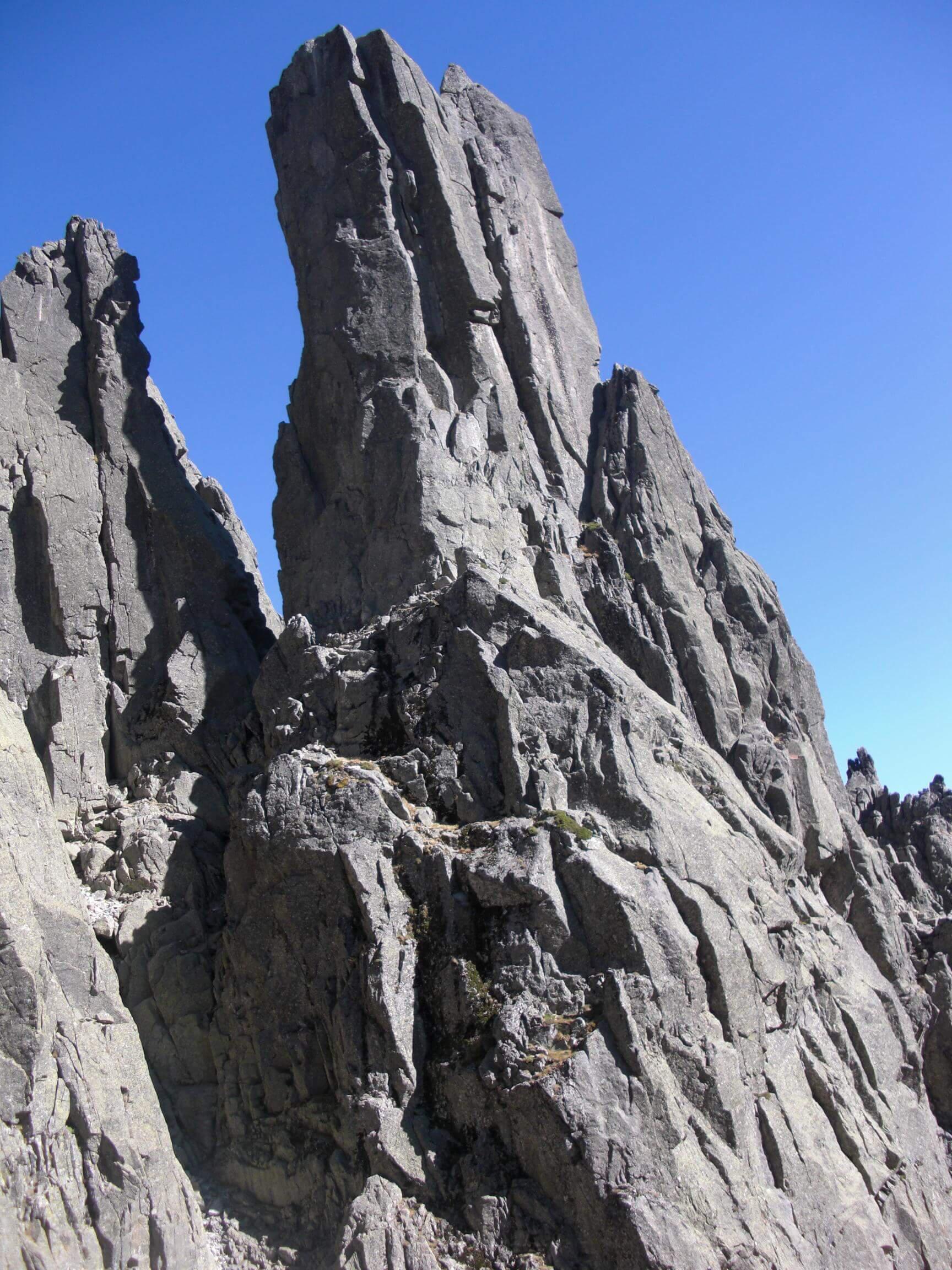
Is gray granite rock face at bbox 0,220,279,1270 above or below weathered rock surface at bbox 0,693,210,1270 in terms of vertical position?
above

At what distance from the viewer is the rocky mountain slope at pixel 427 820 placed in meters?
24.0

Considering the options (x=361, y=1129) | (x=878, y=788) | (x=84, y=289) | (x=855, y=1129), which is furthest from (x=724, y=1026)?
(x=84, y=289)

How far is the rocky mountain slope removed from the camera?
2403 cm

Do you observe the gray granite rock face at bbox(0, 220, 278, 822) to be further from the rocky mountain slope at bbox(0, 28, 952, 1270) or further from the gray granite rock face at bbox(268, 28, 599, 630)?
the gray granite rock face at bbox(268, 28, 599, 630)

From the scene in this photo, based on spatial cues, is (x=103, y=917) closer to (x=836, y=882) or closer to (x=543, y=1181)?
(x=543, y=1181)

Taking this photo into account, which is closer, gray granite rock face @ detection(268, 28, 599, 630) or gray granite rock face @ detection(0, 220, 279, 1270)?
gray granite rock face @ detection(0, 220, 279, 1270)

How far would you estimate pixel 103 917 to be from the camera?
31.1 m

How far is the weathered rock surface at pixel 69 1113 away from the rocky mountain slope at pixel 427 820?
0.09 meters

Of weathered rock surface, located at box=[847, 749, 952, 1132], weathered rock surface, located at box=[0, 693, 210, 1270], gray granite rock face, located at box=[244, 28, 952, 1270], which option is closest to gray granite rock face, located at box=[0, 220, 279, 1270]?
weathered rock surface, located at box=[0, 693, 210, 1270]

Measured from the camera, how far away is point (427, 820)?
29.2 m

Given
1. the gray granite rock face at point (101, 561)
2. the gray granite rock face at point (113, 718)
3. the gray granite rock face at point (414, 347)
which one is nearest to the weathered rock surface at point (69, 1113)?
the gray granite rock face at point (113, 718)

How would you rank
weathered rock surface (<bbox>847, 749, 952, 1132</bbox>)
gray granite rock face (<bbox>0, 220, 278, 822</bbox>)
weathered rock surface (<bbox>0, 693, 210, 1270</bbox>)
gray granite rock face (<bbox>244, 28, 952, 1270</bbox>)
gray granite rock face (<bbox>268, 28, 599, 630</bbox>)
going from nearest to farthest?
weathered rock surface (<bbox>0, 693, 210, 1270</bbox>) < gray granite rock face (<bbox>244, 28, 952, 1270</bbox>) < weathered rock surface (<bbox>847, 749, 952, 1132</bbox>) < gray granite rock face (<bbox>0, 220, 278, 822</bbox>) < gray granite rock face (<bbox>268, 28, 599, 630</bbox>)

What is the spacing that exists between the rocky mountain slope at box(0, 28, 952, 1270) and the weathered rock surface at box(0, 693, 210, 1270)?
0.09 meters

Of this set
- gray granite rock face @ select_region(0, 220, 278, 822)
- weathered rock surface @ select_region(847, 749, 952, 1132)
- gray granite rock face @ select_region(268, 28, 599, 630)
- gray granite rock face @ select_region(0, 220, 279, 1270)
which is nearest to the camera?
gray granite rock face @ select_region(0, 220, 279, 1270)
